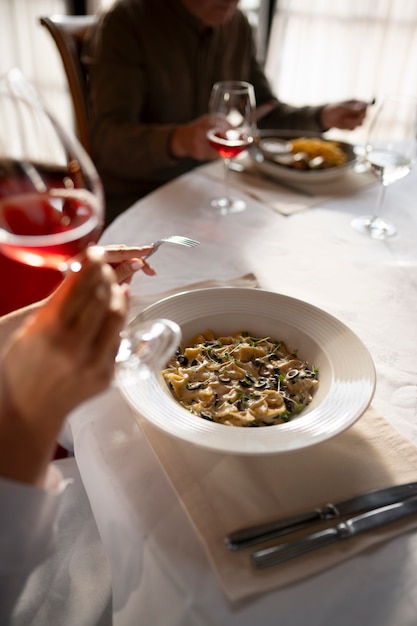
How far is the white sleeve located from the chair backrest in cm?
173

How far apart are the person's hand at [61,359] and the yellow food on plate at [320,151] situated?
1178 mm

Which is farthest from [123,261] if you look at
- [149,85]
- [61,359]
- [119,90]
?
[149,85]

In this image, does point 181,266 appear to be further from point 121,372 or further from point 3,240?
point 3,240

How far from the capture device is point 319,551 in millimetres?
584

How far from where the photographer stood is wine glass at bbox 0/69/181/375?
539mm

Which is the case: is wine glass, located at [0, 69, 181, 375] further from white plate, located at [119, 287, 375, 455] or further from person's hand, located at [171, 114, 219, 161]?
person's hand, located at [171, 114, 219, 161]

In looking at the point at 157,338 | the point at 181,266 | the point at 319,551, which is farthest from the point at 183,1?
the point at 319,551

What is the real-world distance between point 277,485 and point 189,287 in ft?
1.57

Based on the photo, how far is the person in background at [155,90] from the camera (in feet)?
5.97

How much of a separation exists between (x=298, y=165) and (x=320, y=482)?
42.7 inches

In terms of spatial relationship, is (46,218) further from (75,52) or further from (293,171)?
(75,52)

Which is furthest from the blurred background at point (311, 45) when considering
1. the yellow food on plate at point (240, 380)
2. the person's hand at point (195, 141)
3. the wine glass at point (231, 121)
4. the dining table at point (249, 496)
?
the yellow food on plate at point (240, 380)

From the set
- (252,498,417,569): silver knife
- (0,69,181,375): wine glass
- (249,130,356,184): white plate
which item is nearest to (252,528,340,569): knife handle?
(252,498,417,569): silver knife

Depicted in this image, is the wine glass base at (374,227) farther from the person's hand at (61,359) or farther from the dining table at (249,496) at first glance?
the person's hand at (61,359)
